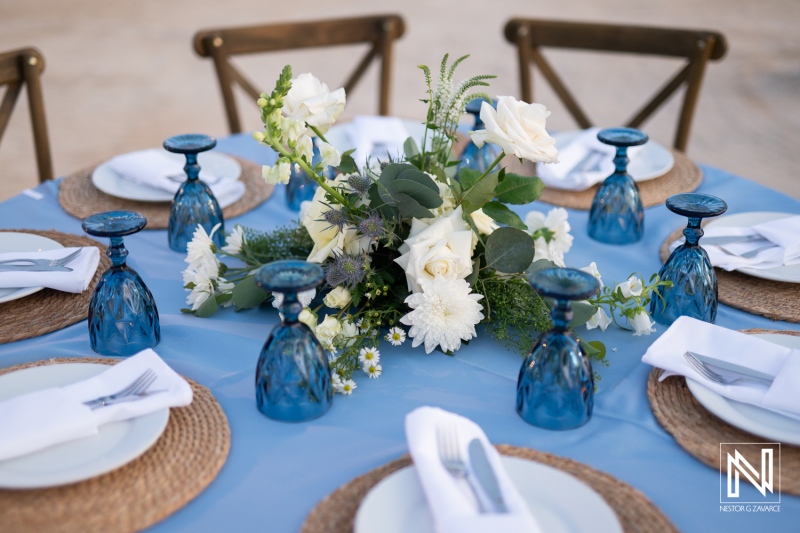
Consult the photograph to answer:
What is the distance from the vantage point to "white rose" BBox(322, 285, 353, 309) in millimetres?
1041

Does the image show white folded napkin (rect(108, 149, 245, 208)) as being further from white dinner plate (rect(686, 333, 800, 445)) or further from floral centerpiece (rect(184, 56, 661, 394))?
white dinner plate (rect(686, 333, 800, 445))

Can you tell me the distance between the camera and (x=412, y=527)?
74 centimetres

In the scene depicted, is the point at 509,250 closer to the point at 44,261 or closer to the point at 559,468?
the point at 559,468

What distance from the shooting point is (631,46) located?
2.30m

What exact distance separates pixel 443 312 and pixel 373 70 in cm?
473

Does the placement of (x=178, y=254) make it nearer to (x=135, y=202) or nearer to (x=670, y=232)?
(x=135, y=202)

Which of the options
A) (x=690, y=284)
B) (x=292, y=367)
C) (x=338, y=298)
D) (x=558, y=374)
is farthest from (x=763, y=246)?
(x=292, y=367)

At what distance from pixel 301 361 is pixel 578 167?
987 mm

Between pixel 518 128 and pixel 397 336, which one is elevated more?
pixel 518 128

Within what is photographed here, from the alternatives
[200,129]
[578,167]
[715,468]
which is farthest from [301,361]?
[200,129]

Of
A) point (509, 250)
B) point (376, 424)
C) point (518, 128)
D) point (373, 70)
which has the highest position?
point (518, 128)

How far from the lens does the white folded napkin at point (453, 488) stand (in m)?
0.69

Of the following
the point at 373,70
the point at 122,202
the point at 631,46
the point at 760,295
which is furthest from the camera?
the point at 373,70

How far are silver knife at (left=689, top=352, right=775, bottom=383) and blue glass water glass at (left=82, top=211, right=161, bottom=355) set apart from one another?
2.31ft
